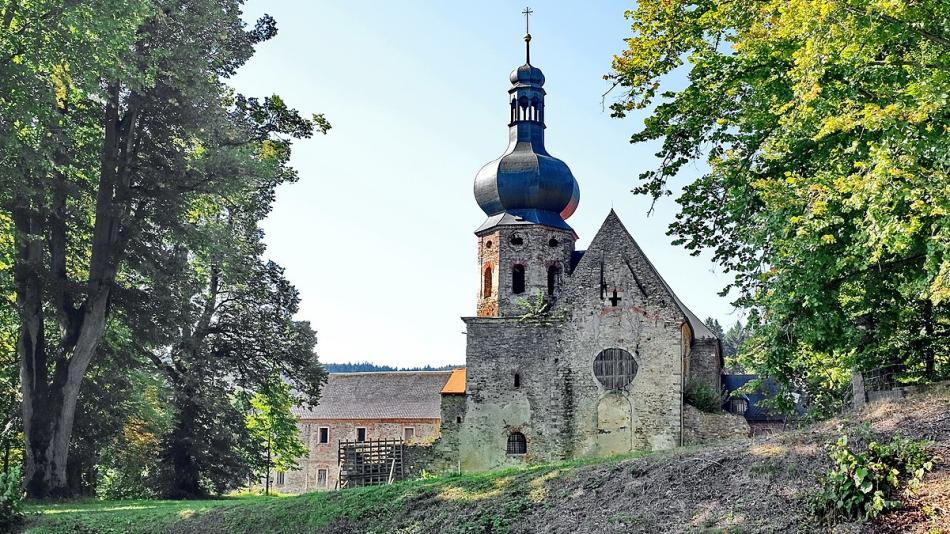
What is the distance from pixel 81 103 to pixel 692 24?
14793mm

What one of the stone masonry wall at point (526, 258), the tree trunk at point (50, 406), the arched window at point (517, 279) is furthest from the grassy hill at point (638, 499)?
the arched window at point (517, 279)

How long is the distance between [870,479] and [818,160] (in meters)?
5.74

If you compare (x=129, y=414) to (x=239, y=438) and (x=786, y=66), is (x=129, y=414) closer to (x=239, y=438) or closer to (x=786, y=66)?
(x=239, y=438)

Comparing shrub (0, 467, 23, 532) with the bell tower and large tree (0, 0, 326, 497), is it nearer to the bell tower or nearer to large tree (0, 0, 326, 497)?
large tree (0, 0, 326, 497)

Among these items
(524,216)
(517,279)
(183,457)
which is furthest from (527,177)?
(183,457)

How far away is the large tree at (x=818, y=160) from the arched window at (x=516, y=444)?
50.4 ft

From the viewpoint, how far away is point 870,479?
10.4 m

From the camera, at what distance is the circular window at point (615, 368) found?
31406mm

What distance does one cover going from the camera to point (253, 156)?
76.7 feet

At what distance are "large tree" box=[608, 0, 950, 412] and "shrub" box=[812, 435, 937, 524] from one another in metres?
1.82

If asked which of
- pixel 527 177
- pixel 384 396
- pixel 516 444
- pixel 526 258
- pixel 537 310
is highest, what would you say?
pixel 527 177

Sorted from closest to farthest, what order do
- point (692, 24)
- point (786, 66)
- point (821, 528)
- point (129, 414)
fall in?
1. point (821, 528)
2. point (786, 66)
3. point (692, 24)
4. point (129, 414)

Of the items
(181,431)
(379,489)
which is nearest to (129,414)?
(181,431)

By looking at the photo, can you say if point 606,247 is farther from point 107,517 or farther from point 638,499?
point 638,499
